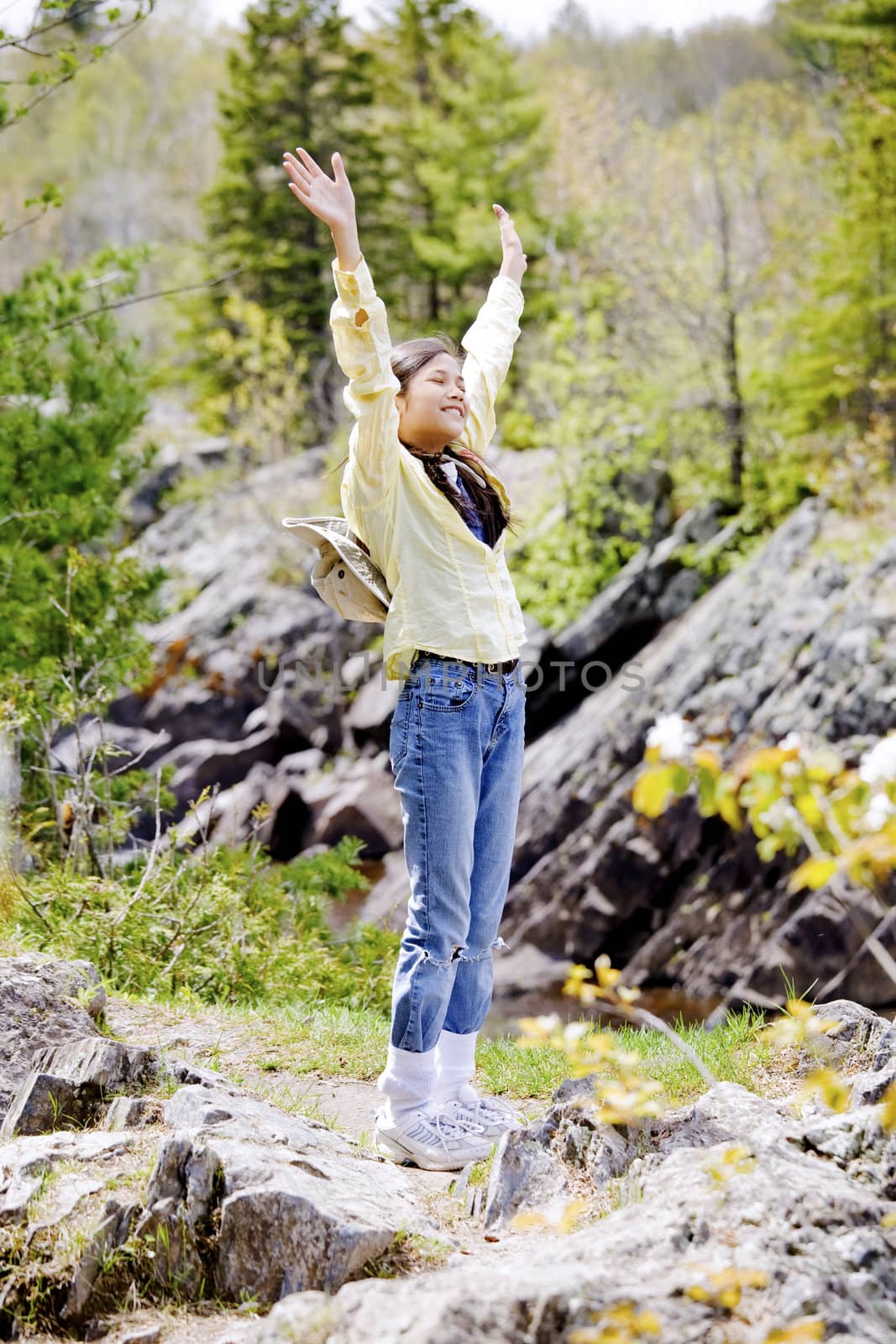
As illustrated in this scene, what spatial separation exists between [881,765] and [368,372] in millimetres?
1641

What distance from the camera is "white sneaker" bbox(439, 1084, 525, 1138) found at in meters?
2.98

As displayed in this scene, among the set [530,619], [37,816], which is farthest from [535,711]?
[37,816]

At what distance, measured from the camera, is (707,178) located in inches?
654

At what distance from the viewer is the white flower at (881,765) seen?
168 cm

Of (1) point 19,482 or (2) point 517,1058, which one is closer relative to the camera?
(2) point 517,1058

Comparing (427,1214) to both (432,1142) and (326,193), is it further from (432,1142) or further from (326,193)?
(326,193)

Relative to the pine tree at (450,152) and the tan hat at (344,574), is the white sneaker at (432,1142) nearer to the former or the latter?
the tan hat at (344,574)

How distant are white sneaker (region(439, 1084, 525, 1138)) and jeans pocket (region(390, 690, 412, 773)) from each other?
2.86 ft

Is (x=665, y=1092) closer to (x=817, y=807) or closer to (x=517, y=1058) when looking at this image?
(x=517, y=1058)

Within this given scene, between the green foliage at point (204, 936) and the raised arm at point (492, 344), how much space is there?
2165 mm

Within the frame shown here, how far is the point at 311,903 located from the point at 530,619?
31.1 ft

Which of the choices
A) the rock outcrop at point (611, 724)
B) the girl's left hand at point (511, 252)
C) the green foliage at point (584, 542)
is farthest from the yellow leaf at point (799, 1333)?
the green foliage at point (584, 542)

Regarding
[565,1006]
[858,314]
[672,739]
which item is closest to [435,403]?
[672,739]

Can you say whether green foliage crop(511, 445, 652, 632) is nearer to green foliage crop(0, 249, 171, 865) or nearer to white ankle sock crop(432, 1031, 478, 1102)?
green foliage crop(0, 249, 171, 865)
